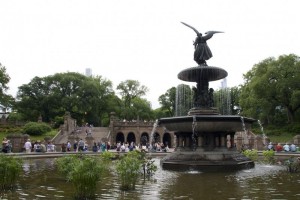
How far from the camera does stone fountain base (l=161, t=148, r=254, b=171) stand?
575 inches

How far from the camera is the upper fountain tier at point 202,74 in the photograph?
56.8ft

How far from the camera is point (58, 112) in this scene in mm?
68250

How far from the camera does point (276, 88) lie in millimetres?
51562

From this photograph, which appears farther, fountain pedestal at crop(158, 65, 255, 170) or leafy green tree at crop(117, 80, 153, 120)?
leafy green tree at crop(117, 80, 153, 120)

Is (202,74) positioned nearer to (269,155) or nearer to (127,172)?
(269,155)

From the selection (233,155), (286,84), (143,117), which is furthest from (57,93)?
(233,155)

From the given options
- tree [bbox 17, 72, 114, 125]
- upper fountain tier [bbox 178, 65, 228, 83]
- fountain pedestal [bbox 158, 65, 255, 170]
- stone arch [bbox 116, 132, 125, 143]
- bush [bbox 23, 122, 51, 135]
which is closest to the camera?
fountain pedestal [bbox 158, 65, 255, 170]

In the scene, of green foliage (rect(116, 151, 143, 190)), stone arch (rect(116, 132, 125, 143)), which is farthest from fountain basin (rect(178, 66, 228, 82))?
stone arch (rect(116, 132, 125, 143))

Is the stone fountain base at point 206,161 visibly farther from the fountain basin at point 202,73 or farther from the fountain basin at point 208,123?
the fountain basin at point 202,73

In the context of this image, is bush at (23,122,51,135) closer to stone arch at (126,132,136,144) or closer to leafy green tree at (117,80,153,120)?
stone arch at (126,132,136,144)

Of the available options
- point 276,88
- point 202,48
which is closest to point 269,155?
point 202,48

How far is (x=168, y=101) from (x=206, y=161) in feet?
225

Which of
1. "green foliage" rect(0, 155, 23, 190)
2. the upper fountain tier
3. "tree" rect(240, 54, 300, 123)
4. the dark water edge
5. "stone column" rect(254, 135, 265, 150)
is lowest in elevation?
the dark water edge

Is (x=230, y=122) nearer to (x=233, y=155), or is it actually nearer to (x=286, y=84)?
(x=233, y=155)
